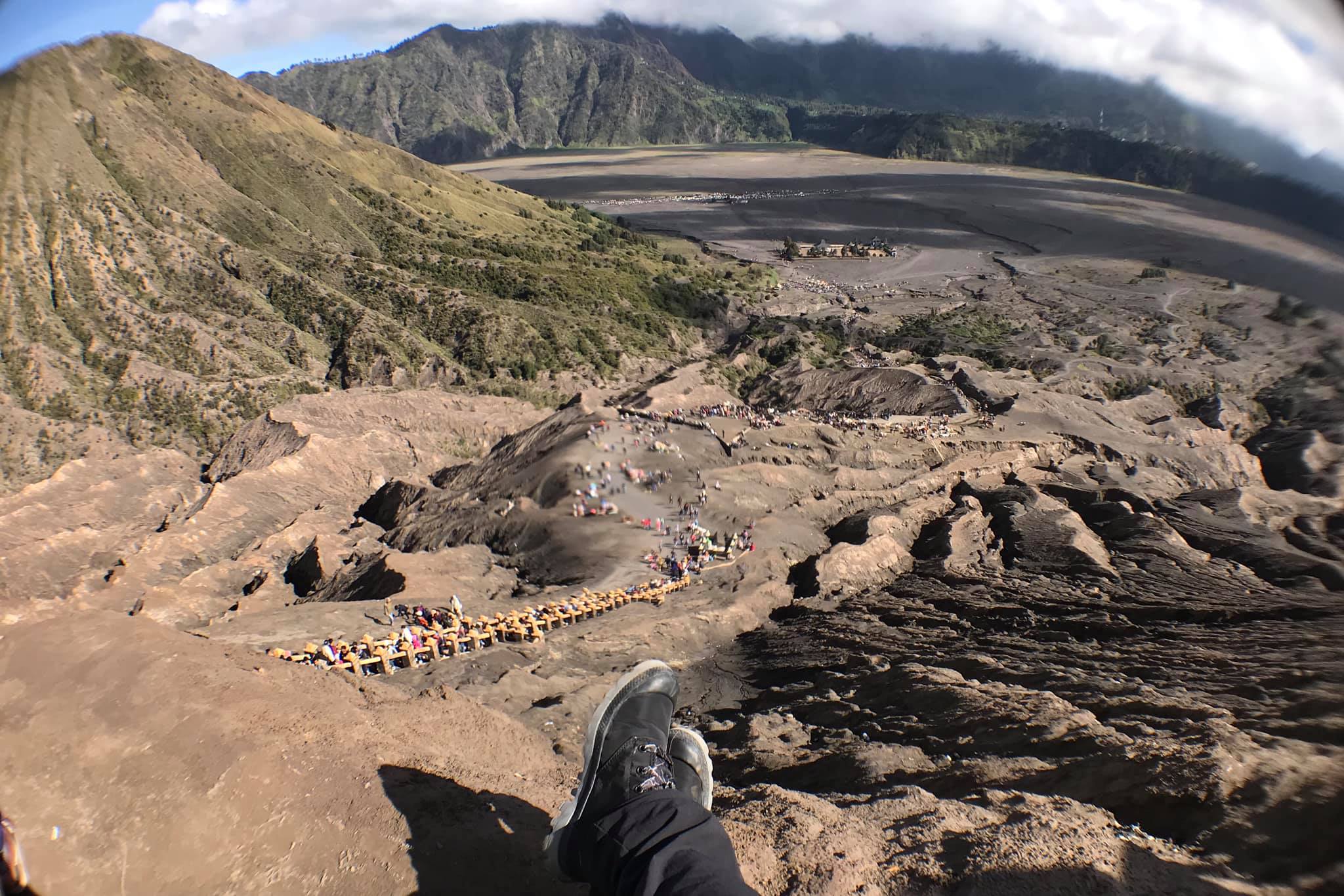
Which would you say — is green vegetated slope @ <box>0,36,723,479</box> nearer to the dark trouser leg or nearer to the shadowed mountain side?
the dark trouser leg

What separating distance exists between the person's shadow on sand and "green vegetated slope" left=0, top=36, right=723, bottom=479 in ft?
115

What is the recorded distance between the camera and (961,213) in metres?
110

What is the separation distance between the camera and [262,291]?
46500 millimetres

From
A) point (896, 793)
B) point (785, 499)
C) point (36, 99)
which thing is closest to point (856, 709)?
point (896, 793)

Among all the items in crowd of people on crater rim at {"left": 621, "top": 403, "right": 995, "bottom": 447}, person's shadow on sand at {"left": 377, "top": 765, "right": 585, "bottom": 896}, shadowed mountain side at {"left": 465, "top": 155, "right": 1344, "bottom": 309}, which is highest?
shadowed mountain side at {"left": 465, "top": 155, "right": 1344, "bottom": 309}

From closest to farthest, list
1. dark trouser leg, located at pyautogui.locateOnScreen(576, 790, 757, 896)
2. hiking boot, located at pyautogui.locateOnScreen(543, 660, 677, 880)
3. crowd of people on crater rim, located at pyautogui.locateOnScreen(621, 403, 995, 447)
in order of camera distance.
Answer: dark trouser leg, located at pyautogui.locateOnScreen(576, 790, 757, 896) < hiking boot, located at pyautogui.locateOnScreen(543, 660, 677, 880) < crowd of people on crater rim, located at pyautogui.locateOnScreen(621, 403, 995, 447)

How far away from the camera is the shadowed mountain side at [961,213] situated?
7362 centimetres

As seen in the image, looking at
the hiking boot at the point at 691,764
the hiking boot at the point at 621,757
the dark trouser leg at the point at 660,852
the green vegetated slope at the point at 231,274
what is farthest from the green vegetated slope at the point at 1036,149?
the dark trouser leg at the point at 660,852

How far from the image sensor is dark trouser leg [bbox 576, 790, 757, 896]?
12.3 feet

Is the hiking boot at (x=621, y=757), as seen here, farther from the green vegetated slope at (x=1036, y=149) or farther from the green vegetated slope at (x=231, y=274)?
the green vegetated slope at (x=1036, y=149)

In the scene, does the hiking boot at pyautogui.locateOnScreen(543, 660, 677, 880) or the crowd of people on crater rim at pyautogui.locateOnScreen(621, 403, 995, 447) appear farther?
the crowd of people on crater rim at pyautogui.locateOnScreen(621, 403, 995, 447)

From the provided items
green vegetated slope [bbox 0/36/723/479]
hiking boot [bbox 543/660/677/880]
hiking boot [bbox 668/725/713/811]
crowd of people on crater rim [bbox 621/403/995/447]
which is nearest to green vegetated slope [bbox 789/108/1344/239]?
crowd of people on crater rim [bbox 621/403/995/447]

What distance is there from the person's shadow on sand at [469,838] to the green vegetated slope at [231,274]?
115ft

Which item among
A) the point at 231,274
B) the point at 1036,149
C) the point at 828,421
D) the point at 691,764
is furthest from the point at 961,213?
the point at 691,764
